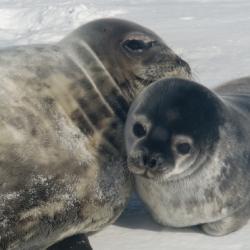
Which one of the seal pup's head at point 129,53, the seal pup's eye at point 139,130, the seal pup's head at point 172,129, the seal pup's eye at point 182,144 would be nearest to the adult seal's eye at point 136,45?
the seal pup's head at point 129,53

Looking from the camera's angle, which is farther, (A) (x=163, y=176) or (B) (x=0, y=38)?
(B) (x=0, y=38)

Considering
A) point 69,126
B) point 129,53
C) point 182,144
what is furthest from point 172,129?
point 129,53

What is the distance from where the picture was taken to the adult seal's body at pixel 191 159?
3.24 metres

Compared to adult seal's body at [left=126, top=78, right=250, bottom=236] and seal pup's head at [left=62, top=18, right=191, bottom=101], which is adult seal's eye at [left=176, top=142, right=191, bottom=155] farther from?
seal pup's head at [left=62, top=18, right=191, bottom=101]

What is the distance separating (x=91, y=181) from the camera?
3125mm

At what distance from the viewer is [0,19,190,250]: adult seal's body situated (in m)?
2.87

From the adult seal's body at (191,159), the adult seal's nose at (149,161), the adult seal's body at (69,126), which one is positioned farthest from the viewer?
the adult seal's body at (191,159)

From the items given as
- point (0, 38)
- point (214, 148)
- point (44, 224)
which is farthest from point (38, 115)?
point (0, 38)

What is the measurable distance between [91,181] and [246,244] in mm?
803

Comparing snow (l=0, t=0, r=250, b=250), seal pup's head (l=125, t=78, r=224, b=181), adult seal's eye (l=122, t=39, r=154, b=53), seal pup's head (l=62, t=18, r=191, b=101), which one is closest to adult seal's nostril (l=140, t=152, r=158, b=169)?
seal pup's head (l=125, t=78, r=224, b=181)

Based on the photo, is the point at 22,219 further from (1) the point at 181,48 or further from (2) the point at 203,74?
(1) the point at 181,48

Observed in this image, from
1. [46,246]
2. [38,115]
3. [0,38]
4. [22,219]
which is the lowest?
[0,38]

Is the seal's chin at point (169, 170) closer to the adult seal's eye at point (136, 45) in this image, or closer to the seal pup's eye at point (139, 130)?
the seal pup's eye at point (139, 130)

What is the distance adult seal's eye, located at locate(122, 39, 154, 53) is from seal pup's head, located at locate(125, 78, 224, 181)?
39 cm
